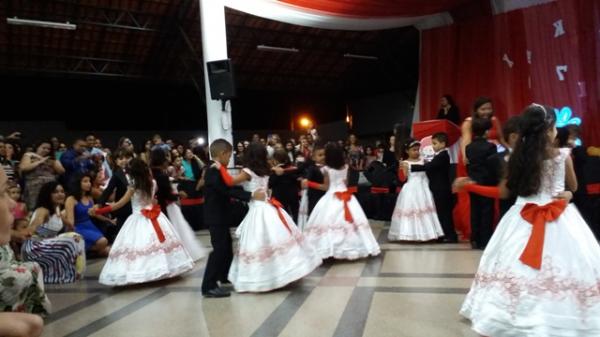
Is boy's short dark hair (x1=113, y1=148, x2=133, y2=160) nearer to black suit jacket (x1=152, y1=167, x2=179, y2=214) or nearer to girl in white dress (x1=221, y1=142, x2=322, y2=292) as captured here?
black suit jacket (x1=152, y1=167, x2=179, y2=214)

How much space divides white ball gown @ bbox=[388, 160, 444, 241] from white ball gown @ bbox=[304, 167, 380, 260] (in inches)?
37.0

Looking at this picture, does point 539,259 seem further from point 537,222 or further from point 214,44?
point 214,44

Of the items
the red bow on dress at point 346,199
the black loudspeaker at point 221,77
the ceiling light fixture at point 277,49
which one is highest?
the ceiling light fixture at point 277,49

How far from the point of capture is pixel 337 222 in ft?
15.8

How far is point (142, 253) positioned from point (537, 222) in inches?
132

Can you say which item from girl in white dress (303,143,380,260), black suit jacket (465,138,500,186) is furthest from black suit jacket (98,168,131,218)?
black suit jacket (465,138,500,186)

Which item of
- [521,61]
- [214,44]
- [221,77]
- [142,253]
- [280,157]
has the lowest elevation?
[142,253]

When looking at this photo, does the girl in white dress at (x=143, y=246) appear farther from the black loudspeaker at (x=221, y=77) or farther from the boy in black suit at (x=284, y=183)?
the black loudspeaker at (x=221, y=77)

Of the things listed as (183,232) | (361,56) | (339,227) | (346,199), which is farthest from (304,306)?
(361,56)

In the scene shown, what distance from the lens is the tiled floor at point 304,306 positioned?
9.82 feet

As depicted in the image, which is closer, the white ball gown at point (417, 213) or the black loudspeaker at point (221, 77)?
the white ball gown at point (417, 213)

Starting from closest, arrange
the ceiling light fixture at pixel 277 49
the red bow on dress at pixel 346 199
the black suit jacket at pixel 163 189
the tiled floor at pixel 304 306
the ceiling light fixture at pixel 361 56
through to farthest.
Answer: the tiled floor at pixel 304 306, the red bow on dress at pixel 346 199, the black suit jacket at pixel 163 189, the ceiling light fixture at pixel 277 49, the ceiling light fixture at pixel 361 56

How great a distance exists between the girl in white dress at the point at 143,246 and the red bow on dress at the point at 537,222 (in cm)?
317

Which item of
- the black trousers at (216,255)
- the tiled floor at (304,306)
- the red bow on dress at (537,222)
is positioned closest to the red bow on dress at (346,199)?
the tiled floor at (304,306)
